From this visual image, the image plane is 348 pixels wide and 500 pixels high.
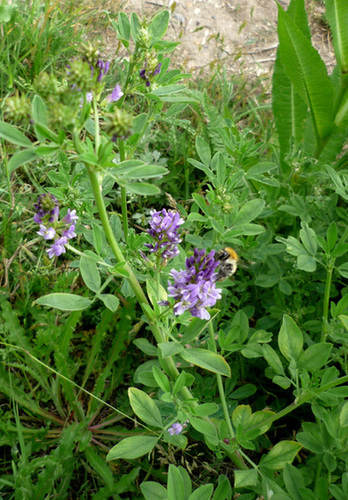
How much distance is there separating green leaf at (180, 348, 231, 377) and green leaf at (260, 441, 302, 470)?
1.40 feet

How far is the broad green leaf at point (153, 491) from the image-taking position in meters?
1.54

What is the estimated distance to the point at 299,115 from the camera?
2836mm

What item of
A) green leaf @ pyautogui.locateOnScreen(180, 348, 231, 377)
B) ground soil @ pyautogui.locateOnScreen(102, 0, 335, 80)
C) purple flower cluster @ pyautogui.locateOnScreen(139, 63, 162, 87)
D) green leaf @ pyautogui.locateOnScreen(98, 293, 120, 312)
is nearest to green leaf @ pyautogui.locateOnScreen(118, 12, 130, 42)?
purple flower cluster @ pyautogui.locateOnScreen(139, 63, 162, 87)

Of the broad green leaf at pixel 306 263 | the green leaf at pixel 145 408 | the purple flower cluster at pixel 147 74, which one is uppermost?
the purple flower cluster at pixel 147 74

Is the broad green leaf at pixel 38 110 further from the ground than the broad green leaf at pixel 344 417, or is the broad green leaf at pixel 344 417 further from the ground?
the broad green leaf at pixel 38 110

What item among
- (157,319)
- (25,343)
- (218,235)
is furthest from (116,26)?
(25,343)

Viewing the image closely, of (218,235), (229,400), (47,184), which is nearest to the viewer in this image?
(218,235)

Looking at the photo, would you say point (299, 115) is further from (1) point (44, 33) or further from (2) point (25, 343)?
(2) point (25, 343)

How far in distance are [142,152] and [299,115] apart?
3.36ft

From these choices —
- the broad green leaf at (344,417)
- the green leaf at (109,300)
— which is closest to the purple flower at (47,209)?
the green leaf at (109,300)

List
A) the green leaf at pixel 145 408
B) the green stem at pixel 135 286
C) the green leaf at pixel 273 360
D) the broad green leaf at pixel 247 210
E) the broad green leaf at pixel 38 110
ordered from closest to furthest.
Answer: the broad green leaf at pixel 38 110
the green stem at pixel 135 286
the green leaf at pixel 145 408
the green leaf at pixel 273 360
the broad green leaf at pixel 247 210

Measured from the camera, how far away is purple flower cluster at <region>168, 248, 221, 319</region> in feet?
4.53

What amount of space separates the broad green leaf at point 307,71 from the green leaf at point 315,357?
149 cm

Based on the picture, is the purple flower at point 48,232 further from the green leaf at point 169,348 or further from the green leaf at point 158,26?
the green leaf at point 158,26
